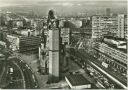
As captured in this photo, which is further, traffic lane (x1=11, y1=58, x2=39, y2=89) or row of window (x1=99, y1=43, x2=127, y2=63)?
row of window (x1=99, y1=43, x2=127, y2=63)

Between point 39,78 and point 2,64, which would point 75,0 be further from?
point 2,64

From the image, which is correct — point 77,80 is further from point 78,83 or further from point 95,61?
point 95,61

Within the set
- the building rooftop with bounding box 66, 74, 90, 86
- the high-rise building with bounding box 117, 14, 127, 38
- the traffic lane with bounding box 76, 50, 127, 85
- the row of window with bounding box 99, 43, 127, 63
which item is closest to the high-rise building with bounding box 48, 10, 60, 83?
the building rooftop with bounding box 66, 74, 90, 86

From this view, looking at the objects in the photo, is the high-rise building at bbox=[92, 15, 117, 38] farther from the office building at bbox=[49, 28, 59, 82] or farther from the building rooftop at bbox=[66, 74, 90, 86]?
the building rooftop at bbox=[66, 74, 90, 86]

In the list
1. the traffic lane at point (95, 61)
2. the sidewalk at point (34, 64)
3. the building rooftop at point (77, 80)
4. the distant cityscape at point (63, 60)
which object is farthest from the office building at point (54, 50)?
the traffic lane at point (95, 61)

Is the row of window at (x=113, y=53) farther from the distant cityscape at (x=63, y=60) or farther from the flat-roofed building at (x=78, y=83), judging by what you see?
the flat-roofed building at (x=78, y=83)

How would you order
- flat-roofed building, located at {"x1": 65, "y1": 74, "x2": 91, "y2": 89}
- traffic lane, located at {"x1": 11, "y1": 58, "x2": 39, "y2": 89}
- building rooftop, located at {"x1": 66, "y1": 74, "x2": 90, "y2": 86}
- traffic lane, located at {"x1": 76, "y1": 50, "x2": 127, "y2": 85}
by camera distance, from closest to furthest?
flat-roofed building, located at {"x1": 65, "y1": 74, "x2": 91, "y2": 89}
building rooftop, located at {"x1": 66, "y1": 74, "x2": 90, "y2": 86}
traffic lane, located at {"x1": 11, "y1": 58, "x2": 39, "y2": 89}
traffic lane, located at {"x1": 76, "y1": 50, "x2": 127, "y2": 85}

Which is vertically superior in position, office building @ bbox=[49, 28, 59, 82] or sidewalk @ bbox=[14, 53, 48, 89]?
office building @ bbox=[49, 28, 59, 82]

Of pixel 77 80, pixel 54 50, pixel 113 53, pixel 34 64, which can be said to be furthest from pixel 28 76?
pixel 113 53

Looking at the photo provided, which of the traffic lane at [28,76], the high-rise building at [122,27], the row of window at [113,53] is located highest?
the high-rise building at [122,27]
